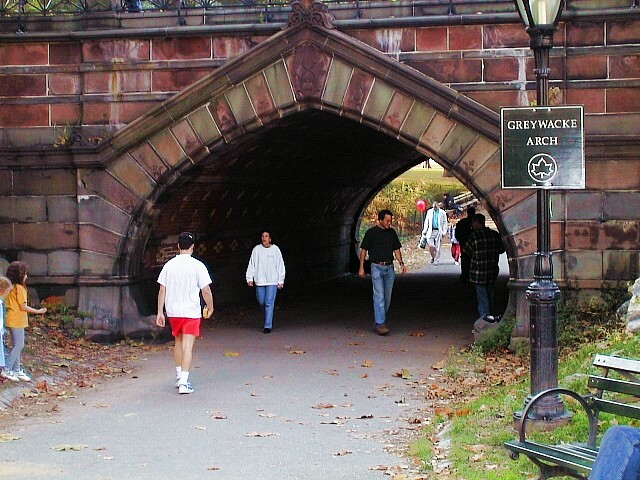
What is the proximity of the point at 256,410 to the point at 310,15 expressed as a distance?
5750 millimetres

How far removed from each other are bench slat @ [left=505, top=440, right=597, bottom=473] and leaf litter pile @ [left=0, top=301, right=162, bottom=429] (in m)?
4.93

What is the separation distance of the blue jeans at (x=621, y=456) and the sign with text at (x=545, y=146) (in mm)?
3373

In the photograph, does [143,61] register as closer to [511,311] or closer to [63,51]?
[63,51]

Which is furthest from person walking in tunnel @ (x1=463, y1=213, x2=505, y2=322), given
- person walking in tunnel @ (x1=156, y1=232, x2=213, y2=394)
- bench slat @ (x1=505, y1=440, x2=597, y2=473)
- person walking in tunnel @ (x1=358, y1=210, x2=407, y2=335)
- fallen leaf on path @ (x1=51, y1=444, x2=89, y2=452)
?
bench slat @ (x1=505, y1=440, x2=597, y2=473)

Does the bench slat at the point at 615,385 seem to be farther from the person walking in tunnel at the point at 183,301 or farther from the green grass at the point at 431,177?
the green grass at the point at 431,177

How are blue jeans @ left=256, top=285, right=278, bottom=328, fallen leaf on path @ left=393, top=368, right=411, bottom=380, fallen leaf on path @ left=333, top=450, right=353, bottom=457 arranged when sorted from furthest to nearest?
1. blue jeans @ left=256, top=285, right=278, bottom=328
2. fallen leaf on path @ left=393, top=368, right=411, bottom=380
3. fallen leaf on path @ left=333, top=450, right=353, bottom=457

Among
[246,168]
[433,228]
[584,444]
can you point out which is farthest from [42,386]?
[433,228]

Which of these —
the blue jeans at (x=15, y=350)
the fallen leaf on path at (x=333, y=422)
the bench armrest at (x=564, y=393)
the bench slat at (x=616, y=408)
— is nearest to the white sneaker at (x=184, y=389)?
the blue jeans at (x=15, y=350)

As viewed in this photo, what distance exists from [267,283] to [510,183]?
25.9 ft

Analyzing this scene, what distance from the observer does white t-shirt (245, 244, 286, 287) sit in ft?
52.7

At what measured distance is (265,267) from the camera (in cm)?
1606

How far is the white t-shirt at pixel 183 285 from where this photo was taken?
11.6 m

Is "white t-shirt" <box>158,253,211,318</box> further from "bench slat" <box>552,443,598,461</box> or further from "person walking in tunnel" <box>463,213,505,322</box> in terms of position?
"bench slat" <box>552,443,598,461</box>

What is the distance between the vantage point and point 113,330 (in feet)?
49.2
